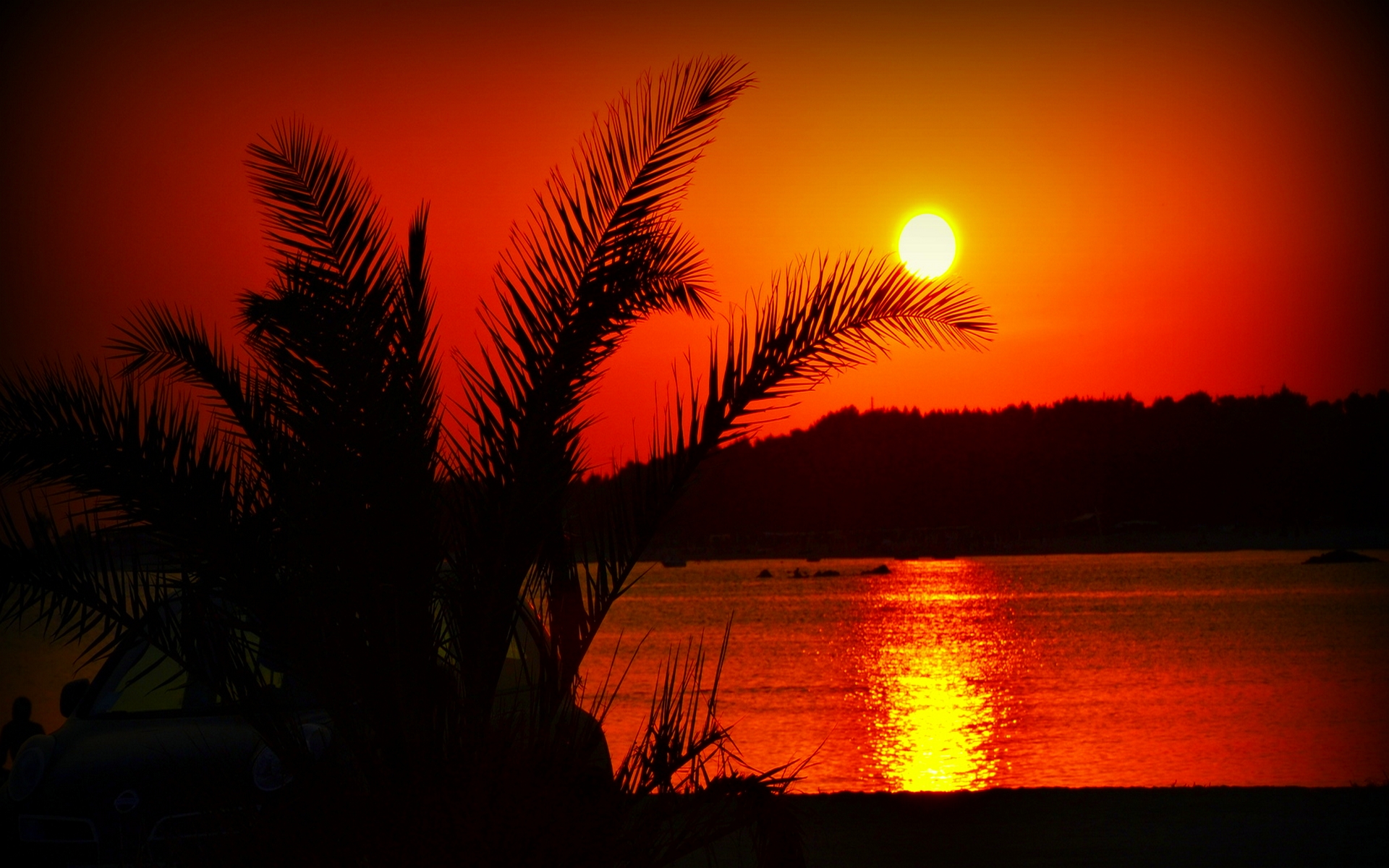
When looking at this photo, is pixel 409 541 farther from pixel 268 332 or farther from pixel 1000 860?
pixel 1000 860

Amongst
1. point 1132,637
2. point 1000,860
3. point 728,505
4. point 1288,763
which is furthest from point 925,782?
point 728,505

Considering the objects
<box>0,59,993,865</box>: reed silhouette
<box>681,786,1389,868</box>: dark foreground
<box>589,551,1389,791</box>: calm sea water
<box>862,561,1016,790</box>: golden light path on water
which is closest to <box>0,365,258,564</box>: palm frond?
<box>0,59,993,865</box>: reed silhouette

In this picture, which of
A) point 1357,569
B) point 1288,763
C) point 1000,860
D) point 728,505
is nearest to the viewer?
point 1000,860

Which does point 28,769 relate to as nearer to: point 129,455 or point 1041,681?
point 129,455

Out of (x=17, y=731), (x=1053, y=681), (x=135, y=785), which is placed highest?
(x=135, y=785)

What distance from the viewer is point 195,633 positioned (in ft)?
16.3

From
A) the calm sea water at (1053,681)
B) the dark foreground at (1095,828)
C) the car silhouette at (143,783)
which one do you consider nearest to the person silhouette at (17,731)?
A: the car silhouette at (143,783)

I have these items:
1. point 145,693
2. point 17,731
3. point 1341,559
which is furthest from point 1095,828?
point 1341,559

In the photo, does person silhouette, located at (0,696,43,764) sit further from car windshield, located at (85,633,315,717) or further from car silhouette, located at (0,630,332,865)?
car silhouette, located at (0,630,332,865)

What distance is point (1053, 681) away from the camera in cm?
4178

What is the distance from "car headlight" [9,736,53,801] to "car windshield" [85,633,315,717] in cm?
49

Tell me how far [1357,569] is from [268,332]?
13123cm

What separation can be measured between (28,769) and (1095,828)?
657 centimetres

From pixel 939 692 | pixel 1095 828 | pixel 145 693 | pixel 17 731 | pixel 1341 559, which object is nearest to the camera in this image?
pixel 145 693
